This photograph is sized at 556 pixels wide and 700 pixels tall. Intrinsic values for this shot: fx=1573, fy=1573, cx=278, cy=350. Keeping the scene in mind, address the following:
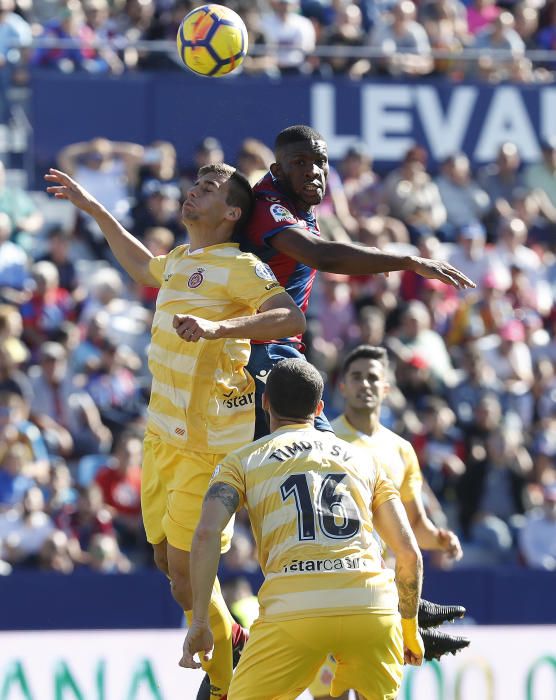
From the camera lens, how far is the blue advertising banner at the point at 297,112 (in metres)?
16.1

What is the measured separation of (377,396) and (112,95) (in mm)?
7866

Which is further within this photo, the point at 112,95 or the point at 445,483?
the point at 112,95

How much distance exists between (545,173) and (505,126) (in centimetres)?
69

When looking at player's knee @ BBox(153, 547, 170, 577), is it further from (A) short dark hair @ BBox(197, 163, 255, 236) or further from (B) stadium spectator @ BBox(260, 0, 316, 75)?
(B) stadium spectator @ BBox(260, 0, 316, 75)

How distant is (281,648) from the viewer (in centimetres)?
644

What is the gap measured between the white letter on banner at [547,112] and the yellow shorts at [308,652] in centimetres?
1174

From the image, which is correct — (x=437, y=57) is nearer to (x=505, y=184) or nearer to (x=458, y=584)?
(x=505, y=184)

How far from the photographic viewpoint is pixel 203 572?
6371 millimetres

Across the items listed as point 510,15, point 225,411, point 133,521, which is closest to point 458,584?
point 133,521

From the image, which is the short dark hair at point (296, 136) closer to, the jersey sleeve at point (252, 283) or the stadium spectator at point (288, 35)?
the jersey sleeve at point (252, 283)

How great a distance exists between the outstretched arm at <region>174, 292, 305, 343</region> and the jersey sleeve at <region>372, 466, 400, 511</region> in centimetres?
76

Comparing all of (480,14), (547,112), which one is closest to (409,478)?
(547,112)

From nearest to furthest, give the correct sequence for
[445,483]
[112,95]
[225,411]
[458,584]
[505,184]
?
[225,411], [458,584], [445,483], [112,95], [505,184]

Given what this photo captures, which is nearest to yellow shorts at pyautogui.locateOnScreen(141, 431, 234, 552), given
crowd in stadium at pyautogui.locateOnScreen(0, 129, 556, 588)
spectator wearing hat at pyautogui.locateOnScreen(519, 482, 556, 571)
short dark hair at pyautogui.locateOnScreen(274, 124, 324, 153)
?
short dark hair at pyautogui.locateOnScreen(274, 124, 324, 153)
